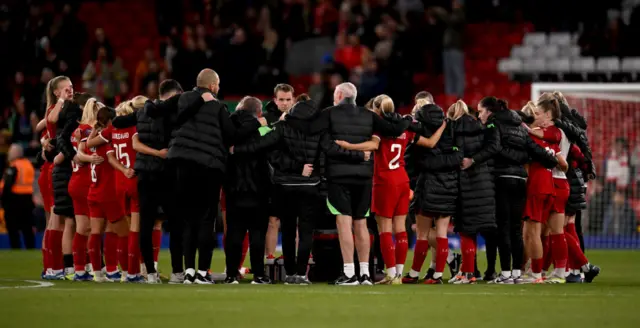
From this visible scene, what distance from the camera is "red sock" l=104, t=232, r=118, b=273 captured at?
590 inches

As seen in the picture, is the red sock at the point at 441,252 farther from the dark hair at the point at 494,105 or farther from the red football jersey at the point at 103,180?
the red football jersey at the point at 103,180

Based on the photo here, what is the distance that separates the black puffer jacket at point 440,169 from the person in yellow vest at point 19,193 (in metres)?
10.5

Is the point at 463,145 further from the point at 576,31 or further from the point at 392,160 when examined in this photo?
the point at 576,31

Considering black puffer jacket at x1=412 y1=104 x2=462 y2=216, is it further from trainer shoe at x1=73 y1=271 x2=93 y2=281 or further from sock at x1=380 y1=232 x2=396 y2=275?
trainer shoe at x1=73 y1=271 x2=93 y2=281

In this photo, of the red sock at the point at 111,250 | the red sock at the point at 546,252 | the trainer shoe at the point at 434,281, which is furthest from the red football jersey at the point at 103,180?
the red sock at the point at 546,252

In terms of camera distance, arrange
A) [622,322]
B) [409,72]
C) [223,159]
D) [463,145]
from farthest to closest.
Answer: [409,72], [463,145], [223,159], [622,322]

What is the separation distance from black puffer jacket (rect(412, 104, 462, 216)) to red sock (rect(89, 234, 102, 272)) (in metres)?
3.71

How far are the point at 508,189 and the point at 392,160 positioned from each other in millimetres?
1554

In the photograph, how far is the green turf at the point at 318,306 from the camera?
10.1 m

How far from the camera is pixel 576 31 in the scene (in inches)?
1105

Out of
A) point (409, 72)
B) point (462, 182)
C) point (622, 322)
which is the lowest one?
point (622, 322)

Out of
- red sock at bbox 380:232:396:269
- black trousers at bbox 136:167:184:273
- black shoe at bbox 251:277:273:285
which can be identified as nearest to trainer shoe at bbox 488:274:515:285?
red sock at bbox 380:232:396:269

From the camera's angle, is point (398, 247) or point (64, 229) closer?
point (398, 247)

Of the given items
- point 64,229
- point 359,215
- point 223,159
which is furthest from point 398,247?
point 64,229
